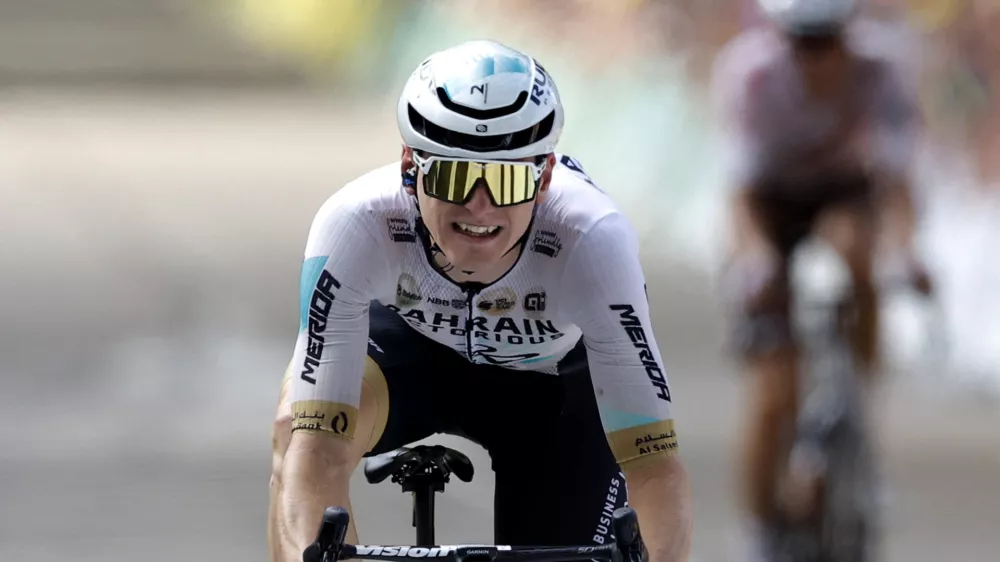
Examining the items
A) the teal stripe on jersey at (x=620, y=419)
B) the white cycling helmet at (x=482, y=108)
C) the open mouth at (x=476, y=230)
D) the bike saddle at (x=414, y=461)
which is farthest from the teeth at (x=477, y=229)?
the bike saddle at (x=414, y=461)

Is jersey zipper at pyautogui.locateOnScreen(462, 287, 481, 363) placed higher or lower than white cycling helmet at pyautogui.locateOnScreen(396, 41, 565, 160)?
lower

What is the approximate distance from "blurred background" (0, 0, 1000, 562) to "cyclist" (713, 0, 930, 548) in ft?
2.05

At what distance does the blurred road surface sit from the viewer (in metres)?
5.55

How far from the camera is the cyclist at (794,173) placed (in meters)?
5.01

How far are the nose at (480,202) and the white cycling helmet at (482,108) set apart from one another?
0.05m

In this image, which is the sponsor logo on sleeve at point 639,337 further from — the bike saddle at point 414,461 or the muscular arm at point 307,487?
the muscular arm at point 307,487

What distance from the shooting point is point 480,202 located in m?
2.73

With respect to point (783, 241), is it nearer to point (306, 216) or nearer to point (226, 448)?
point (226, 448)

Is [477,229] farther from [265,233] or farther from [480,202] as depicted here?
[265,233]

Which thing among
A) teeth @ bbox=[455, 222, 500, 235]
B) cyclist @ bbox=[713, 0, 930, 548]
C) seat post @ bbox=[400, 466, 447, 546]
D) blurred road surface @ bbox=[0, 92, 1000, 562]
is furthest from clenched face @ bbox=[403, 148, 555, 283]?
blurred road surface @ bbox=[0, 92, 1000, 562]

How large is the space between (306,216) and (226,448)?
13.9ft

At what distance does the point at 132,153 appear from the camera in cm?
1211

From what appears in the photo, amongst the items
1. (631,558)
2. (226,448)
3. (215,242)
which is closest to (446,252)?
(631,558)

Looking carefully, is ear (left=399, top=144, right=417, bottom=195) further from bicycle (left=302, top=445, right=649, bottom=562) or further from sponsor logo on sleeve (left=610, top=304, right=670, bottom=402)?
bicycle (left=302, top=445, right=649, bottom=562)
